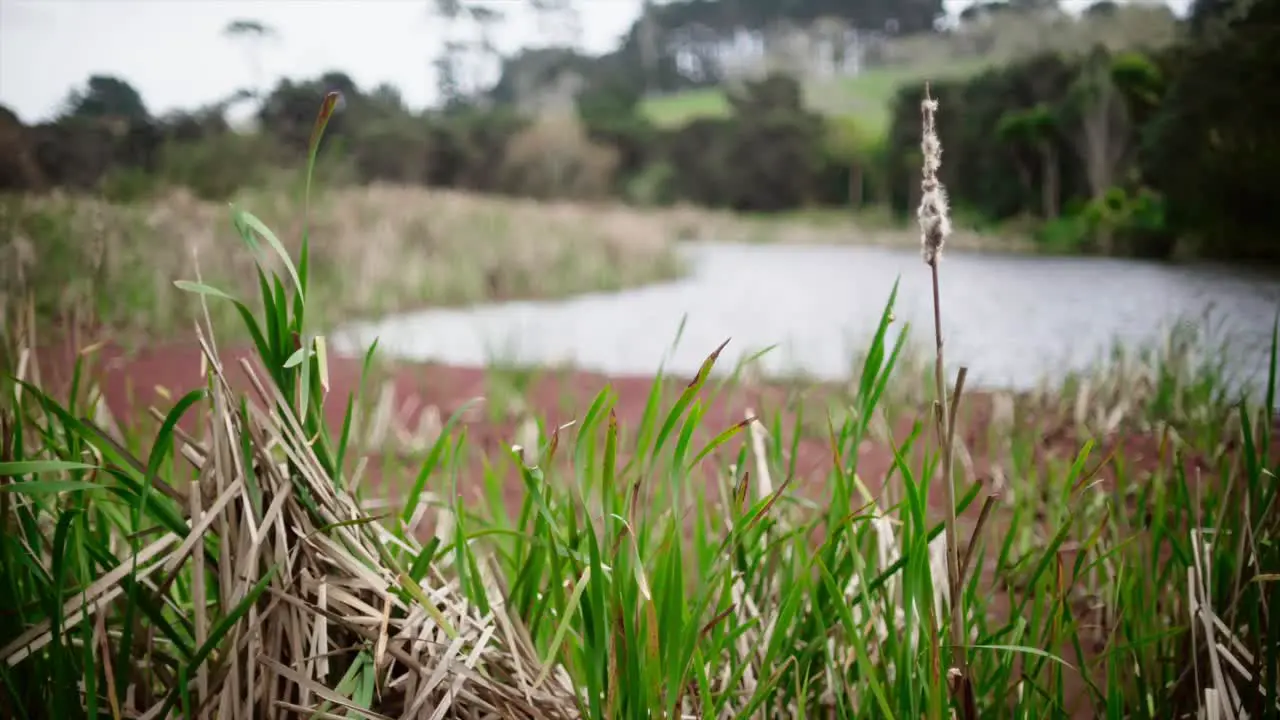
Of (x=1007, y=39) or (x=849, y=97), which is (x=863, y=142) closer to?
(x=849, y=97)

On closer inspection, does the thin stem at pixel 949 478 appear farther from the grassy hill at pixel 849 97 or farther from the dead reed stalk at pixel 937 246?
the grassy hill at pixel 849 97

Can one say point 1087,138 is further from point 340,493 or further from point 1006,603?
point 340,493

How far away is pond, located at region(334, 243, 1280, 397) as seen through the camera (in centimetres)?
111

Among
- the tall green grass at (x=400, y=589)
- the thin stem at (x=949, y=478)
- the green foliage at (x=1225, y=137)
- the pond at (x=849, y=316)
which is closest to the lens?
the thin stem at (x=949, y=478)

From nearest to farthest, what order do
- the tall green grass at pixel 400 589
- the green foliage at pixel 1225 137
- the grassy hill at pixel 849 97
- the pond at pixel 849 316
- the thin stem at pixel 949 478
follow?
the thin stem at pixel 949 478 → the tall green grass at pixel 400 589 → the green foliage at pixel 1225 137 → the pond at pixel 849 316 → the grassy hill at pixel 849 97

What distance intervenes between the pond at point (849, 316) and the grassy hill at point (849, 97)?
0.25 m

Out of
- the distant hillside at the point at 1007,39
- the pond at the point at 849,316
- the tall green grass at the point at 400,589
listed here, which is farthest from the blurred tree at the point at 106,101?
the distant hillside at the point at 1007,39

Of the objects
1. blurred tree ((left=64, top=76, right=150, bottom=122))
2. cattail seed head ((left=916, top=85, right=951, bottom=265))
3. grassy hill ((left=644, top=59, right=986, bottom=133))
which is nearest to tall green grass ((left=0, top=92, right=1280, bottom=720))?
cattail seed head ((left=916, top=85, right=951, bottom=265))

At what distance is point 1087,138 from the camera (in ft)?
3.91

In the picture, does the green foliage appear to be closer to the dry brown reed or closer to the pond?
the pond

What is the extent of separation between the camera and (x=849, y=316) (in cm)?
160

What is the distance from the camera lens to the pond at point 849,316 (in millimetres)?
1108

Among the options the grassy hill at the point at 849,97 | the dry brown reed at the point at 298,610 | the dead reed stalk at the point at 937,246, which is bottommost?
the dry brown reed at the point at 298,610

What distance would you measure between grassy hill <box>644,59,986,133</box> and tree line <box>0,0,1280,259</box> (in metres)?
0.02
